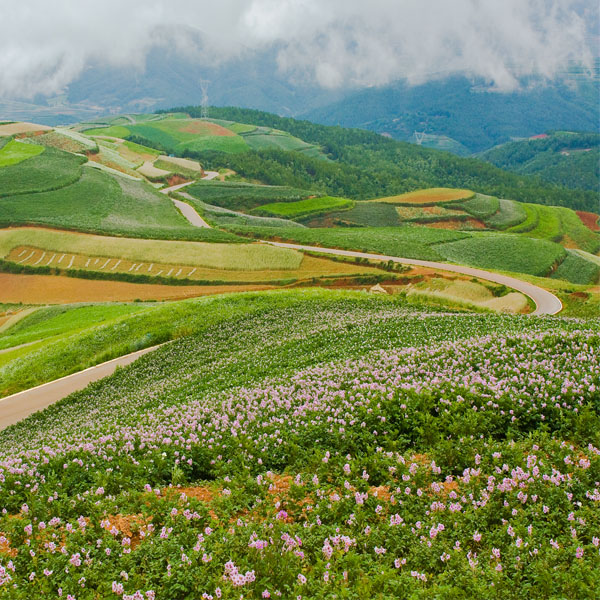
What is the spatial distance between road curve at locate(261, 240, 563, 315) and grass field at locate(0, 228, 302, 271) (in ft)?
19.7

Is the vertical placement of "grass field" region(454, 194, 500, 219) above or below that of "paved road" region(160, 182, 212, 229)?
above

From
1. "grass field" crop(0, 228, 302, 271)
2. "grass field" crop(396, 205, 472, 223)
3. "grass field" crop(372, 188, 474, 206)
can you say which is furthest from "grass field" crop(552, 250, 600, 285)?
"grass field" crop(372, 188, 474, 206)

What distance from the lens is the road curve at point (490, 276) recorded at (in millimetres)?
44625

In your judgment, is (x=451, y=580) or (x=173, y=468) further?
(x=173, y=468)

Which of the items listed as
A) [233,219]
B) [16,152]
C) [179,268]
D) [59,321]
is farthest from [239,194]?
[59,321]

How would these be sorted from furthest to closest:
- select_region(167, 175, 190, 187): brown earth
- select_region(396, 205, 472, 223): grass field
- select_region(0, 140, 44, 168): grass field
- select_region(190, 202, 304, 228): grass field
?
select_region(167, 175, 190, 187): brown earth → select_region(396, 205, 472, 223): grass field → select_region(0, 140, 44, 168): grass field → select_region(190, 202, 304, 228): grass field

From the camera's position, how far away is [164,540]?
840 centimetres

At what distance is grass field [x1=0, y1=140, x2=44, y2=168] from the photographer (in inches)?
4821

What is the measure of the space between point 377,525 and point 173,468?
4807 mm

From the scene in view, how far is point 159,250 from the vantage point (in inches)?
3024

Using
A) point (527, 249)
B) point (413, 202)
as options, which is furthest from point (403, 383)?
point (413, 202)

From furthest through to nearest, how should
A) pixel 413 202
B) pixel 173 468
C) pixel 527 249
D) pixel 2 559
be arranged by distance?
pixel 413 202 < pixel 527 249 < pixel 173 468 < pixel 2 559

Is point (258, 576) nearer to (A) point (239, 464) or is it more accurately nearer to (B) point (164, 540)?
(B) point (164, 540)

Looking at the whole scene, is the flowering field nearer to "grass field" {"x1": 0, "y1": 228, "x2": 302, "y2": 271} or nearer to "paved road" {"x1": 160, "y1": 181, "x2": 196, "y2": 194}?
"grass field" {"x1": 0, "y1": 228, "x2": 302, "y2": 271}
